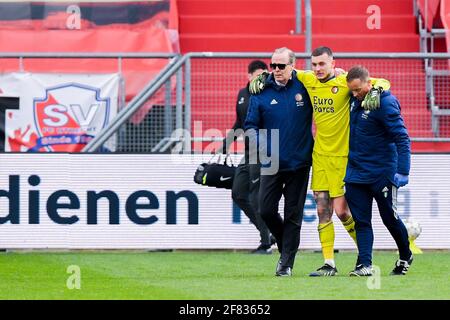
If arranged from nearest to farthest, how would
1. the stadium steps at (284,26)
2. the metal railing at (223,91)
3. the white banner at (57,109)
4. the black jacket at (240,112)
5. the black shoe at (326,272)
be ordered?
1. the black shoe at (326,272)
2. the black jacket at (240,112)
3. the metal railing at (223,91)
4. the white banner at (57,109)
5. the stadium steps at (284,26)

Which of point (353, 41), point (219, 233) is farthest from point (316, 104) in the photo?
point (353, 41)

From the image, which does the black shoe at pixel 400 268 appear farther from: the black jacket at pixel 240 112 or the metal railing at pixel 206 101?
the metal railing at pixel 206 101

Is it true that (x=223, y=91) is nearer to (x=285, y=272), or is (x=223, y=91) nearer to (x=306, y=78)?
(x=306, y=78)

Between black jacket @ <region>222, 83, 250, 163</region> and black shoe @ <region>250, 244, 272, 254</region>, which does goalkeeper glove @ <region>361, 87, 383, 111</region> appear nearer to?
black jacket @ <region>222, 83, 250, 163</region>

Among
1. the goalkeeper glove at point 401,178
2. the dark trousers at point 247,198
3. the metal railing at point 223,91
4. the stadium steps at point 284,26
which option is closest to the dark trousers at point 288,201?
the goalkeeper glove at point 401,178

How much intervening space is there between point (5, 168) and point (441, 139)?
5905 millimetres

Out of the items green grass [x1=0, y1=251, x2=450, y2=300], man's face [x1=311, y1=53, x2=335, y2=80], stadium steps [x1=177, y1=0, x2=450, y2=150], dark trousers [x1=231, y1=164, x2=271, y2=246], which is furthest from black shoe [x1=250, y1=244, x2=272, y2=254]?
stadium steps [x1=177, y1=0, x2=450, y2=150]

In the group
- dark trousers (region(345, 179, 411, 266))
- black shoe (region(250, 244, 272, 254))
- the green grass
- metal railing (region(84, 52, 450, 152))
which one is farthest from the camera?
metal railing (region(84, 52, 450, 152))

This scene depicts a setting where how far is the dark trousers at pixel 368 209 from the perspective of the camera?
12.9m

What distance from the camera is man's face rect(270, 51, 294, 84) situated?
513 inches

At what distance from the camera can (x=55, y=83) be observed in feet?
63.9

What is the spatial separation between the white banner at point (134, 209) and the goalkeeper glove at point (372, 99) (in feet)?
14.8

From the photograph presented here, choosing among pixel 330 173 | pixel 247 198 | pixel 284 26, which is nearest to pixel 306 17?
pixel 284 26

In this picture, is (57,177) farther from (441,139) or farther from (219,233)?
(441,139)
